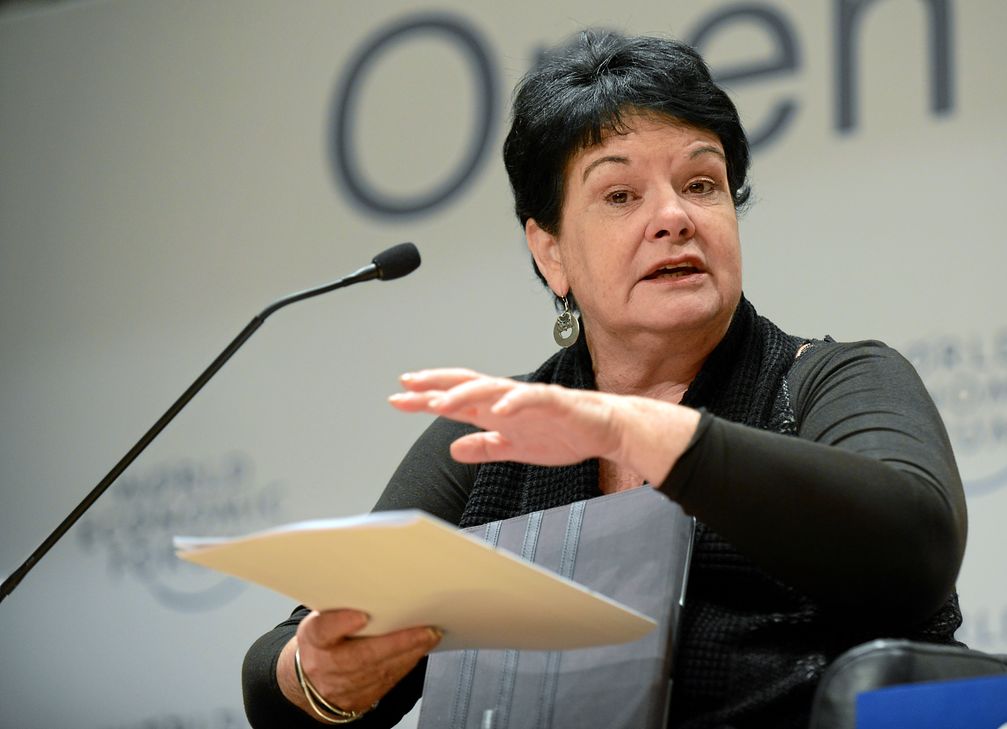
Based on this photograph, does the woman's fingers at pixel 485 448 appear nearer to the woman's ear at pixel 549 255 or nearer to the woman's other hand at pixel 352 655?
the woman's other hand at pixel 352 655

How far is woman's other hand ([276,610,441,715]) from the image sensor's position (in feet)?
4.34

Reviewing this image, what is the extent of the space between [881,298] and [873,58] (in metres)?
0.51

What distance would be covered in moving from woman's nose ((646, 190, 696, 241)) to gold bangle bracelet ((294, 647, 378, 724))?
0.69 meters

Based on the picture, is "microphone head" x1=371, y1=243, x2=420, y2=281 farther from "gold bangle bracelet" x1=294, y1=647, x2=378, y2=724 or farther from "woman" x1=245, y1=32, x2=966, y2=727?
"gold bangle bracelet" x1=294, y1=647, x2=378, y2=724

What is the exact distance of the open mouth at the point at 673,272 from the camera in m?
1.72

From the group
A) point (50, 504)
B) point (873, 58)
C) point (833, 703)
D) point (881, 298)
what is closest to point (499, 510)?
point (833, 703)

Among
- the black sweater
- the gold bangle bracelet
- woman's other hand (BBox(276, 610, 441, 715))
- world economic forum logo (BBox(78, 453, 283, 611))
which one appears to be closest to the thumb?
A: woman's other hand (BBox(276, 610, 441, 715))

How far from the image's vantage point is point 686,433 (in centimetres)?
119

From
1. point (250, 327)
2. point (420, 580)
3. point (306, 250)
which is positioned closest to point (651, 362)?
point (250, 327)

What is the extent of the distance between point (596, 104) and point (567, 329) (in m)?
0.35

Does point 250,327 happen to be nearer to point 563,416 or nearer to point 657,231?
point 657,231

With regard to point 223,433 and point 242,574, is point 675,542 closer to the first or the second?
point 242,574

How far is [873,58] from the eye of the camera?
2756 millimetres

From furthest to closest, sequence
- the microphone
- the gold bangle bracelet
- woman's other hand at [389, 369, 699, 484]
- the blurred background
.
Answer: the blurred background < the microphone < the gold bangle bracelet < woman's other hand at [389, 369, 699, 484]
